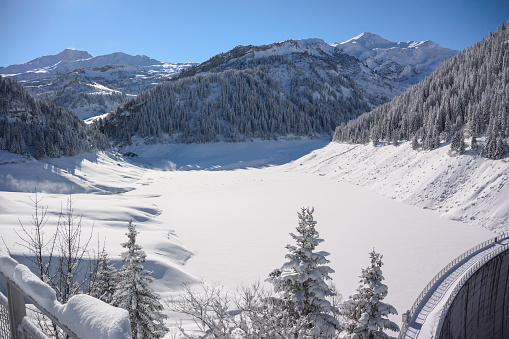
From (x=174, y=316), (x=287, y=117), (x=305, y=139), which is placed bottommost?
(x=174, y=316)

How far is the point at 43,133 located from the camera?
208 feet

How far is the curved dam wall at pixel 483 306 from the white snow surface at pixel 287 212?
222 centimetres

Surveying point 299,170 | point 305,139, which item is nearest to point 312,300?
point 299,170

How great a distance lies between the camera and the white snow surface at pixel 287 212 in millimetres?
21380

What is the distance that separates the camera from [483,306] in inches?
899

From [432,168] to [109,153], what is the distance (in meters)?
86.1

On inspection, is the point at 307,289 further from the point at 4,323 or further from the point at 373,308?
the point at 4,323

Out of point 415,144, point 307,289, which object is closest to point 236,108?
point 415,144

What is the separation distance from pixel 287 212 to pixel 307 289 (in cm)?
2660

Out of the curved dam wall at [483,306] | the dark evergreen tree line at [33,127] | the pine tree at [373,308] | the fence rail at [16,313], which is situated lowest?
the curved dam wall at [483,306]

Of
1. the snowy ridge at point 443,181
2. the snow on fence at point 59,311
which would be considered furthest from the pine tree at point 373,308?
the snowy ridge at point 443,181

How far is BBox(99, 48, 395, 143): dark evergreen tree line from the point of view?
390 ft

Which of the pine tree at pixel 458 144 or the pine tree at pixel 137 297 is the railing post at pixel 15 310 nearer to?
the pine tree at pixel 137 297

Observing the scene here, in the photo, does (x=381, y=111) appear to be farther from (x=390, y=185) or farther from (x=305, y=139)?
(x=305, y=139)
